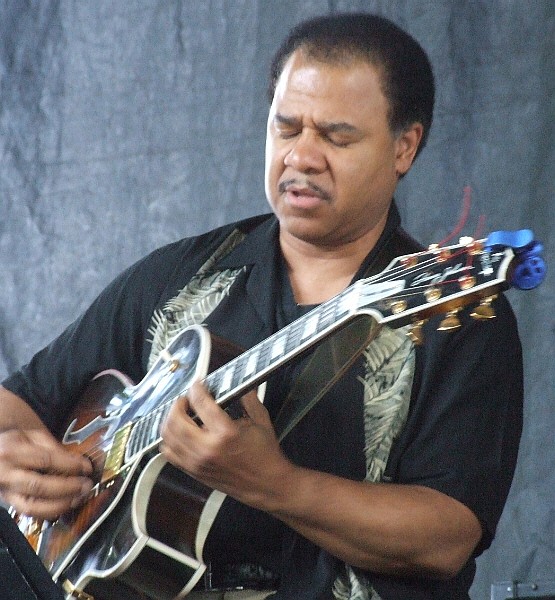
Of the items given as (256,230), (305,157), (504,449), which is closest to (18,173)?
(256,230)

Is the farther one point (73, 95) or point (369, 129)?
point (73, 95)

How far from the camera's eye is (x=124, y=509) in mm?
1755

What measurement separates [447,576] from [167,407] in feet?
1.52

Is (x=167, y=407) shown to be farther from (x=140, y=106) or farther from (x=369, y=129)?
(x=140, y=106)

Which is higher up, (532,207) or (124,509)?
(532,207)

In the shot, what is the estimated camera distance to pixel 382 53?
195 cm

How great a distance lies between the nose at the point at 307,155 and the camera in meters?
1.85

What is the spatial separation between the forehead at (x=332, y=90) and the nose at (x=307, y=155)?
38 mm

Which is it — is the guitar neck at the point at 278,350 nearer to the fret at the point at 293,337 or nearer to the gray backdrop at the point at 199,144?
the fret at the point at 293,337

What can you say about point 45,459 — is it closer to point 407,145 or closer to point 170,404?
point 170,404

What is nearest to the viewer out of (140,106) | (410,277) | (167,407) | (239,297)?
(410,277)

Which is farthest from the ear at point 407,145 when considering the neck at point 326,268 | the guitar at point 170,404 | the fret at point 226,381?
the fret at point 226,381

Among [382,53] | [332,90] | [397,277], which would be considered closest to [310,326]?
[397,277]

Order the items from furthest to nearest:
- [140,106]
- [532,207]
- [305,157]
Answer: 1. [140,106]
2. [532,207]
3. [305,157]
